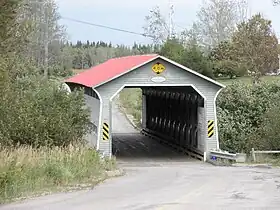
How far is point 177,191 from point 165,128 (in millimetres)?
20544

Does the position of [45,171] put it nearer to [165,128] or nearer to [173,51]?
[165,128]

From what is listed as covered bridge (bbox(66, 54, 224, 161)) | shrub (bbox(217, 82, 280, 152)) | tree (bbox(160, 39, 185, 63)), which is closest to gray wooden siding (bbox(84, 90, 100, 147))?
covered bridge (bbox(66, 54, 224, 161))

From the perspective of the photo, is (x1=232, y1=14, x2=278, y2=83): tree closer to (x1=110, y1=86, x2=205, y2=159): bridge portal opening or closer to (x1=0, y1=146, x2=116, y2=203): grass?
(x1=110, y1=86, x2=205, y2=159): bridge portal opening

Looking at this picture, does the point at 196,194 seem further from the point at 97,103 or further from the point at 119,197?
the point at 97,103

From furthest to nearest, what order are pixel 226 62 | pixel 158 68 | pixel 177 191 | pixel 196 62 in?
pixel 226 62, pixel 196 62, pixel 158 68, pixel 177 191

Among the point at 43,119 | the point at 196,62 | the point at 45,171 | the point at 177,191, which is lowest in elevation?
the point at 177,191

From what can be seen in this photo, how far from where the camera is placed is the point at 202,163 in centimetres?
2625

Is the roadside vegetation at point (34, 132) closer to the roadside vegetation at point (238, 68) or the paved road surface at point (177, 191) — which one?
the paved road surface at point (177, 191)

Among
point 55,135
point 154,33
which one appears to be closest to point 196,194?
point 55,135

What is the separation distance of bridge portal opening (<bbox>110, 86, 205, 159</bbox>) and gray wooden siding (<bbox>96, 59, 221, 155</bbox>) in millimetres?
508

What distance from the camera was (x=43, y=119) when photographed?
22.1 m

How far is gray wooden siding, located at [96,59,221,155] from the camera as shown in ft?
86.1

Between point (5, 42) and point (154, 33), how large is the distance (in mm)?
58204

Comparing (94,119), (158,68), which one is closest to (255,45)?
(158,68)
